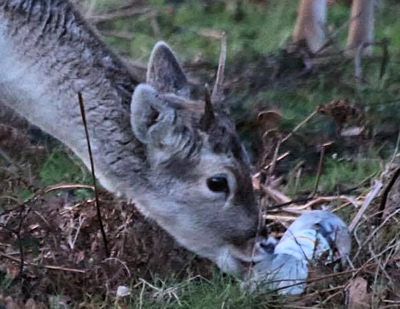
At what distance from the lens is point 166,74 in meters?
6.51

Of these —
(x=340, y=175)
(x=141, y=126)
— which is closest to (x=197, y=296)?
(x=141, y=126)

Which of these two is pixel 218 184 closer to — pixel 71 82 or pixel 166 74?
pixel 166 74

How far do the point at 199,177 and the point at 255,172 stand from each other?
1191 millimetres

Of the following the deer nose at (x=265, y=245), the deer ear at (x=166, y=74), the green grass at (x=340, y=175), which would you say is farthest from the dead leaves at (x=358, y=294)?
the green grass at (x=340, y=175)

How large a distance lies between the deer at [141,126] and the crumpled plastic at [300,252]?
0.36 ft

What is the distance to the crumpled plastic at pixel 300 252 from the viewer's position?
594cm

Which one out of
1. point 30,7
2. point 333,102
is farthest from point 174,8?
point 30,7

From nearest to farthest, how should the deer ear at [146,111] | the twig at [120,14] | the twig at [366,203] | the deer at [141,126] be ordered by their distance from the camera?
the deer ear at [146,111]
the deer at [141,126]
the twig at [366,203]
the twig at [120,14]

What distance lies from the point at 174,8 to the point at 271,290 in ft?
16.7

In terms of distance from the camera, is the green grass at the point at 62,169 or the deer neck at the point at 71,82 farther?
the green grass at the point at 62,169

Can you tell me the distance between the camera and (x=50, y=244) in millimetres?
6246

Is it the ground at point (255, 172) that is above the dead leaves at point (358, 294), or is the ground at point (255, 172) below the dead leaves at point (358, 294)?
below

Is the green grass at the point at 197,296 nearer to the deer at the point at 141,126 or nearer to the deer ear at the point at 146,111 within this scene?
the deer at the point at 141,126

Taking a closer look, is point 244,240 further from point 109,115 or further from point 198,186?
point 109,115
